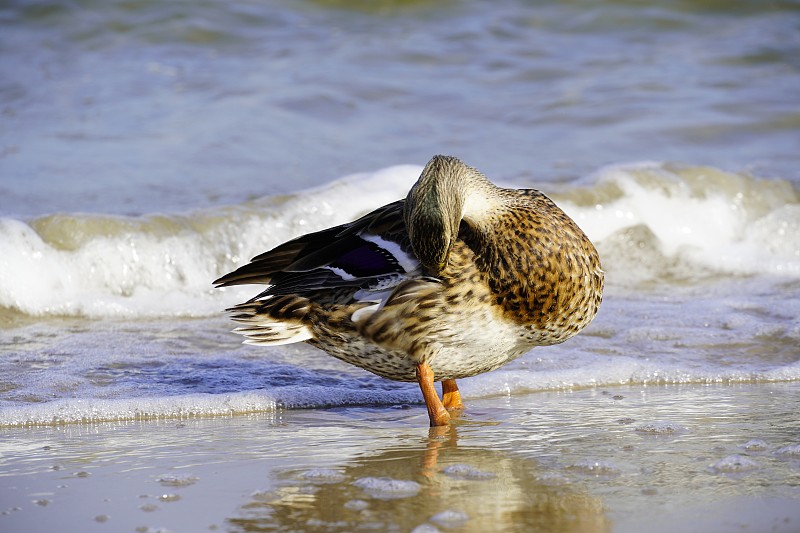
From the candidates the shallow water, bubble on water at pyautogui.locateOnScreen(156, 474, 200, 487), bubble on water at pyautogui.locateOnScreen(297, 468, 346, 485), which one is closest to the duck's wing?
the shallow water

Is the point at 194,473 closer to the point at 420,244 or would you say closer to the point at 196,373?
the point at 420,244

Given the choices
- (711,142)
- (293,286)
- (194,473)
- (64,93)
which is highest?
(64,93)

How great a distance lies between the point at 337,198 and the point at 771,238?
3.44 metres

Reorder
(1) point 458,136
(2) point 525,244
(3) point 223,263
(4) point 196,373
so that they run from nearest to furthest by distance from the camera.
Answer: (2) point 525,244 → (4) point 196,373 → (3) point 223,263 → (1) point 458,136

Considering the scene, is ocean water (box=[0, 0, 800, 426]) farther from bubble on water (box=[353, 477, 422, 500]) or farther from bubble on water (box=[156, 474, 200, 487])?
bubble on water (box=[353, 477, 422, 500])

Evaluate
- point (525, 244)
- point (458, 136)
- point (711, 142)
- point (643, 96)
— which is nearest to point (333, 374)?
point (525, 244)

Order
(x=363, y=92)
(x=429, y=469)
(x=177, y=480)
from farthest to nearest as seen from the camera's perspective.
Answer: (x=363, y=92), (x=429, y=469), (x=177, y=480)

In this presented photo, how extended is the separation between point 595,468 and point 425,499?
28.1 inches

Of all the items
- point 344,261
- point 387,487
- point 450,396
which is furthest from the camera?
point 450,396

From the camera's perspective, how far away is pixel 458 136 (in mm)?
11250

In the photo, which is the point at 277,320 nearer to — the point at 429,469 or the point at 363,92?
the point at 429,469

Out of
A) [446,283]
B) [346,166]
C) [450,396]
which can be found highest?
[346,166]

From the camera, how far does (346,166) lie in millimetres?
10203

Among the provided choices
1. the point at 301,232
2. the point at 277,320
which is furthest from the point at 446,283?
the point at 301,232
